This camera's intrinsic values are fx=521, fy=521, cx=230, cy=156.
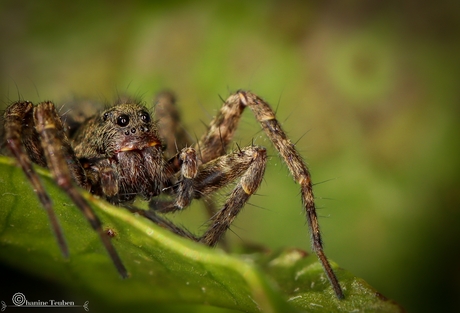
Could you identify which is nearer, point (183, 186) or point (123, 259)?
point (123, 259)

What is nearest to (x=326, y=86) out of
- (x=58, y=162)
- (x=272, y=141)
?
(x=272, y=141)

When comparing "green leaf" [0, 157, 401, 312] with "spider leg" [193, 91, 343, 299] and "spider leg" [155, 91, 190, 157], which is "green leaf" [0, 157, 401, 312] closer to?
"spider leg" [193, 91, 343, 299]

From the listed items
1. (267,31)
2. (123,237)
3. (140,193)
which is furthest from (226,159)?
(267,31)

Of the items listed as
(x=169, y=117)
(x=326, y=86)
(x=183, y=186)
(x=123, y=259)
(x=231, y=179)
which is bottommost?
(x=123, y=259)

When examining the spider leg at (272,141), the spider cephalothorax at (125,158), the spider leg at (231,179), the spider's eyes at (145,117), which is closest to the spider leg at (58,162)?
the spider cephalothorax at (125,158)

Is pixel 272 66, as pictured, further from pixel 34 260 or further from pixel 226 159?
pixel 34 260

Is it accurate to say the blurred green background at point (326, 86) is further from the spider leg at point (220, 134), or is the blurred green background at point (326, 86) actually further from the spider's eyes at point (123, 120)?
the spider's eyes at point (123, 120)

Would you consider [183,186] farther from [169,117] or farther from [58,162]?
[169,117]
